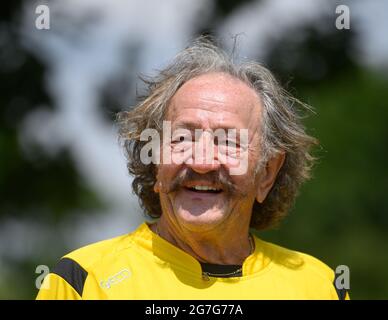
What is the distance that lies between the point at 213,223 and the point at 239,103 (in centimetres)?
54

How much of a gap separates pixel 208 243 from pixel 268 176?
46 cm

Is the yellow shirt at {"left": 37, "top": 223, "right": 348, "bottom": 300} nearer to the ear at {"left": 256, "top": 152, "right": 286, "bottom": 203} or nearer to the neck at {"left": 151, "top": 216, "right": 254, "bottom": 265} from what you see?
the neck at {"left": 151, "top": 216, "right": 254, "bottom": 265}

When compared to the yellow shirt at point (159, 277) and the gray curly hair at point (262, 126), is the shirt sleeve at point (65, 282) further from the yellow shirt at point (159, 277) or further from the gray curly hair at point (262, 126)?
the gray curly hair at point (262, 126)

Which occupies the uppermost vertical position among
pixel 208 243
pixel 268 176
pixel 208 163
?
pixel 208 163

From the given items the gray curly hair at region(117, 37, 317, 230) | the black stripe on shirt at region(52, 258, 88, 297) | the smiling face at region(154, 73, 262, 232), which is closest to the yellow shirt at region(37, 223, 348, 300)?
the black stripe on shirt at region(52, 258, 88, 297)

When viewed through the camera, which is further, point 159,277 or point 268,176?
point 268,176

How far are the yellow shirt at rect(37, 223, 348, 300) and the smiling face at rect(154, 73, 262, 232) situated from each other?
0.16 meters

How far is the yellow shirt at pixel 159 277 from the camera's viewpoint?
395 centimetres

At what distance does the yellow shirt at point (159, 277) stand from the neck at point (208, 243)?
0.05 meters

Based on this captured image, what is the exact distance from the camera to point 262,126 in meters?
4.32

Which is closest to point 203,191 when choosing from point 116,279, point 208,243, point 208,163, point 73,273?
point 208,163

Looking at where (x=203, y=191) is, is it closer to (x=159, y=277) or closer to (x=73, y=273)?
(x=159, y=277)

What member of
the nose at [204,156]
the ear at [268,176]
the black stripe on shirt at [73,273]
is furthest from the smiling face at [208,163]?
the black stripe on shirt at [73,273]

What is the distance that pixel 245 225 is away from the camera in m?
4.34
